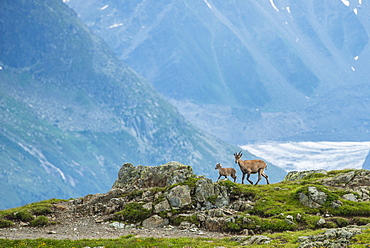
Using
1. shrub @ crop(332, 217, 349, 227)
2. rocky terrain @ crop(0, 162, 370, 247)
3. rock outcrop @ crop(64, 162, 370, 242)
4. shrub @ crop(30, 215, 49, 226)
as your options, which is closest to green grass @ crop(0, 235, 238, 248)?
rocky terrain @ crop(0, 162, 370, 247)

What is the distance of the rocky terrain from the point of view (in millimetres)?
50844

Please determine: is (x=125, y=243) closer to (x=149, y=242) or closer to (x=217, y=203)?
(x=149, y=242)

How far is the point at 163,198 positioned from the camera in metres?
58.4

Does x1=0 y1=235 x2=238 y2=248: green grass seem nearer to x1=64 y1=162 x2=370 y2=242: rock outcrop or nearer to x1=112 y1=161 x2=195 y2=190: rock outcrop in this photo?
x1=64 y1=162 x2=370 y2=242: rock outcrop

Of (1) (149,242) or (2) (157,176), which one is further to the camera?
(2) (157,176)

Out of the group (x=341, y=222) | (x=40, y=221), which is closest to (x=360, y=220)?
(x=341, y=222)

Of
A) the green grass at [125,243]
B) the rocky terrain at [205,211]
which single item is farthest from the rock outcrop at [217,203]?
the green grass at [125,243]

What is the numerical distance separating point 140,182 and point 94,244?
23.7 metres

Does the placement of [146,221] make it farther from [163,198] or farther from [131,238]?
[131,238]

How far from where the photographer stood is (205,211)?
182 feet

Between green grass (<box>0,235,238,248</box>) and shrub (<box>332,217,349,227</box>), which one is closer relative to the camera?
green grass (<box>0,235,238,248</box>)

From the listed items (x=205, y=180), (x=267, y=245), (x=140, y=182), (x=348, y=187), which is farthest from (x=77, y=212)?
(x=348, y=187)

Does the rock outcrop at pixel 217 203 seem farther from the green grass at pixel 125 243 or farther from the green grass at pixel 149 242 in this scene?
the green grass at pixel 125 243

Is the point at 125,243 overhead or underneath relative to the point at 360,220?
underneath
